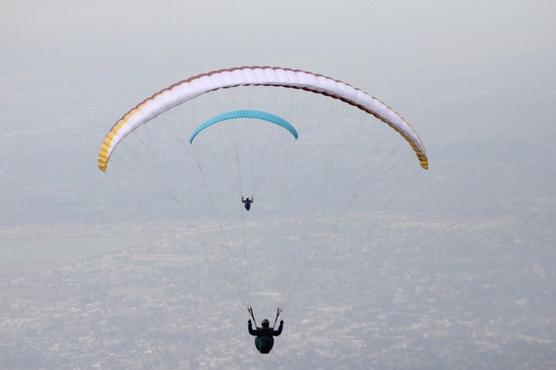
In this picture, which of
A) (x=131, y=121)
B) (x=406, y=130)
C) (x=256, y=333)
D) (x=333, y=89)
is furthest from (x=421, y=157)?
(x=131, y=121)

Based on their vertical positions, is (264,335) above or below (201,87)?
below

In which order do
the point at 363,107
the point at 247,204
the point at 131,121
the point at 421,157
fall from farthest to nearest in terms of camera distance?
the point at 247,204 → the point at 421,157 → the point at 363,107 → the point at 131,121

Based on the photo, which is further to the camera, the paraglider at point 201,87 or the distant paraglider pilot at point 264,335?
the distant paraglider pilot at point 264,335

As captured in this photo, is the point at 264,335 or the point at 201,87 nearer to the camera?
the point at 201,87

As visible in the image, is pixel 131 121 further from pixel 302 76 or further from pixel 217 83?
pixel 302 76

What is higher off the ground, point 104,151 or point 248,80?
point 248,80

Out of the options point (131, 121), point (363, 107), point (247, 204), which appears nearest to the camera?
point (131, 121)

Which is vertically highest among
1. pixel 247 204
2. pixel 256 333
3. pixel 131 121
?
pixel 131 121

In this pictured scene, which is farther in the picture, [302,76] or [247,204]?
[247,204]

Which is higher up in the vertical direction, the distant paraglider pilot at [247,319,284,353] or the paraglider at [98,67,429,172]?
the paraglider at [98,67,429,172]

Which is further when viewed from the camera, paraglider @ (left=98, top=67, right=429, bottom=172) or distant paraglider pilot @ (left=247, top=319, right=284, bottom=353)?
distant paraglider pilot @ (left=247, top=319, right=284, bottom=353)

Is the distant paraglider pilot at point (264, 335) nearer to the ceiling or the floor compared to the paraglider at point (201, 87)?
nearer to the floor
